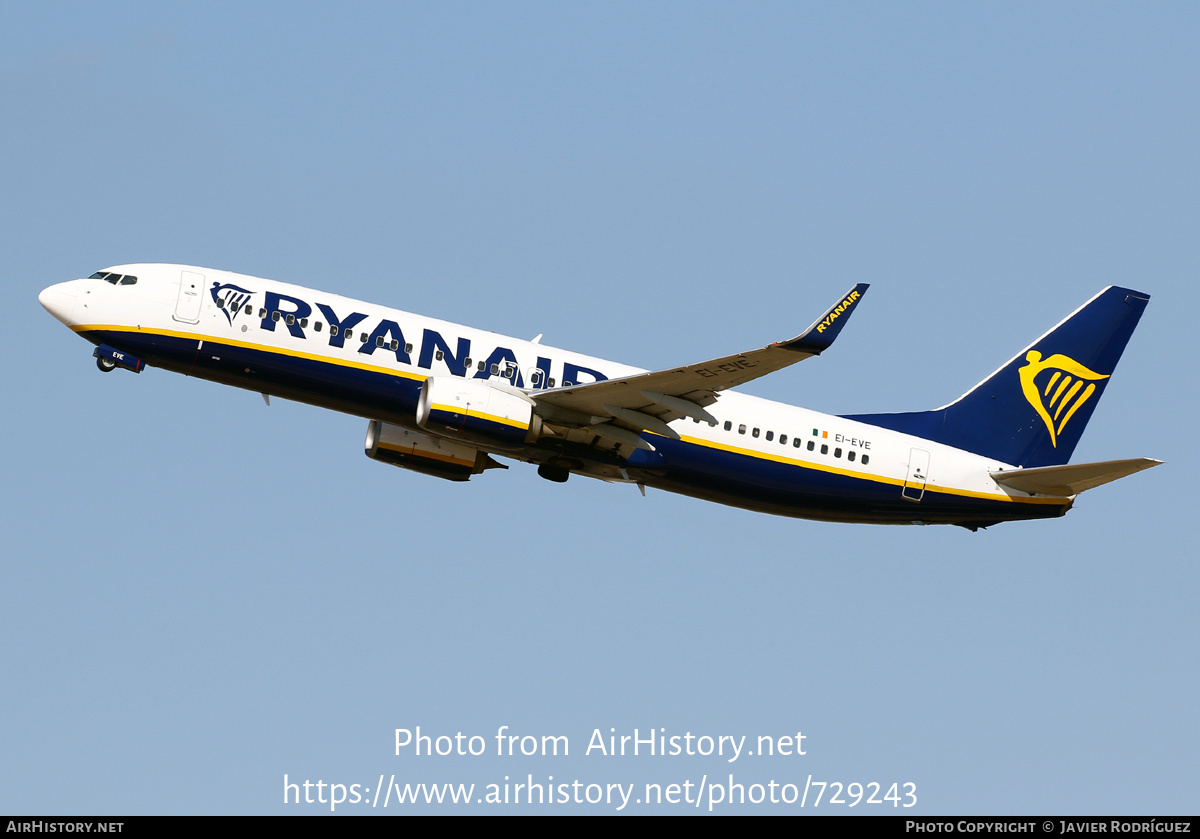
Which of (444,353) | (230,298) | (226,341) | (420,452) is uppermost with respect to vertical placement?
(230,298)

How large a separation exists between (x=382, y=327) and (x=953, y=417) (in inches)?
744

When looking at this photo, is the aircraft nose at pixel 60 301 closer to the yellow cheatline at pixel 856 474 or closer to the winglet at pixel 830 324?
the yellow cheatline at pixel 856 474

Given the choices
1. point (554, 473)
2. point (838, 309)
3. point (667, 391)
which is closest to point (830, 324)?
point (838, 309)

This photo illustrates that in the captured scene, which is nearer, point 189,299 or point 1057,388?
point 189,299

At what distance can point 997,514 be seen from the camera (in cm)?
4359

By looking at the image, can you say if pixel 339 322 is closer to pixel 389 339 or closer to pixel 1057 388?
pixel 389 339

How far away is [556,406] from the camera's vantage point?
127ft

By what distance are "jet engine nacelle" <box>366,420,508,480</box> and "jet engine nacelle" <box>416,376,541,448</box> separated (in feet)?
15.4

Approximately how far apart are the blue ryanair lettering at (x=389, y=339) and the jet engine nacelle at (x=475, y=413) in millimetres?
1065

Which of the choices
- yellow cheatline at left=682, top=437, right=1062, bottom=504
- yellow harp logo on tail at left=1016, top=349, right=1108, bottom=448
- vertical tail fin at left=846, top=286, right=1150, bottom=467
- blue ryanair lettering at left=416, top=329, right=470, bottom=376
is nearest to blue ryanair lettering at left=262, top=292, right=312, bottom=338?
blue ryanair lettering at left=416, top=329, right=470, bottom=376

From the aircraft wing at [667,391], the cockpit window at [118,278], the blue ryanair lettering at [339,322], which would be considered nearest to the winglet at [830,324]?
the aircraft wing at [667,391]

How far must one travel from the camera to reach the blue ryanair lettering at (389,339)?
1516 inches

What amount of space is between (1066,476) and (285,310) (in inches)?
915

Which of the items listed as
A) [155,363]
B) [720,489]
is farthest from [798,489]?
[155,363]
